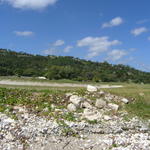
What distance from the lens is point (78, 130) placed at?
12.2m

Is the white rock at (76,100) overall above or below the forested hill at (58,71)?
below

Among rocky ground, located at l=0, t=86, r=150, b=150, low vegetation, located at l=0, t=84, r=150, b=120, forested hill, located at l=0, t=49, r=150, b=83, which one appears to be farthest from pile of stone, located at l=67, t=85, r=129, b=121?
forested hill, located at l=0, t=49, r=150, b=83

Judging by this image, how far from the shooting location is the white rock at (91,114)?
1387 centimetres

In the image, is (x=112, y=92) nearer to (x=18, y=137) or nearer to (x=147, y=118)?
(x=147, y=118)

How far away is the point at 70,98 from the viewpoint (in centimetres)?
1712

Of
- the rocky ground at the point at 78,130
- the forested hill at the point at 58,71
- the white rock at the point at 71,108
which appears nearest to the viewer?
the rocky ground at the point at 78,130

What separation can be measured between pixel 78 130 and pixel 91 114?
2.43 m

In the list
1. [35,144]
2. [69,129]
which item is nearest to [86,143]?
[69,129]

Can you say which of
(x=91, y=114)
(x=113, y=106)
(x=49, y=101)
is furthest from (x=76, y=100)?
(x=113, y=106)

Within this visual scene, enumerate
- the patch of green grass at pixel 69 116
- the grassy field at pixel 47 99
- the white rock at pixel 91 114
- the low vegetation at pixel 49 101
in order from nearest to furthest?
the patch of green grass at pixel 69 116 → the white rock at pixel 91 114 → the low vegetation at pixel 49 101 → the grassy field at pixel 47 99

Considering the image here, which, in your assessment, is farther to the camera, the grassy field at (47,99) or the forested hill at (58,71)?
the forested hill at (58,71)

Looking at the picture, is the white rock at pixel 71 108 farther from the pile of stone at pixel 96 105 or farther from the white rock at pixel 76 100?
the white rock at pixel 76 100

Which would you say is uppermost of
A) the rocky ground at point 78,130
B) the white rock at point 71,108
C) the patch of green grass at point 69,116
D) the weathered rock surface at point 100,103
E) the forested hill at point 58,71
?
the forested hill at point 58,71

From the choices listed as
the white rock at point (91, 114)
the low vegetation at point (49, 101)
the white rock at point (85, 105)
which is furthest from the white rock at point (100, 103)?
the white rock at point (91, 114)
